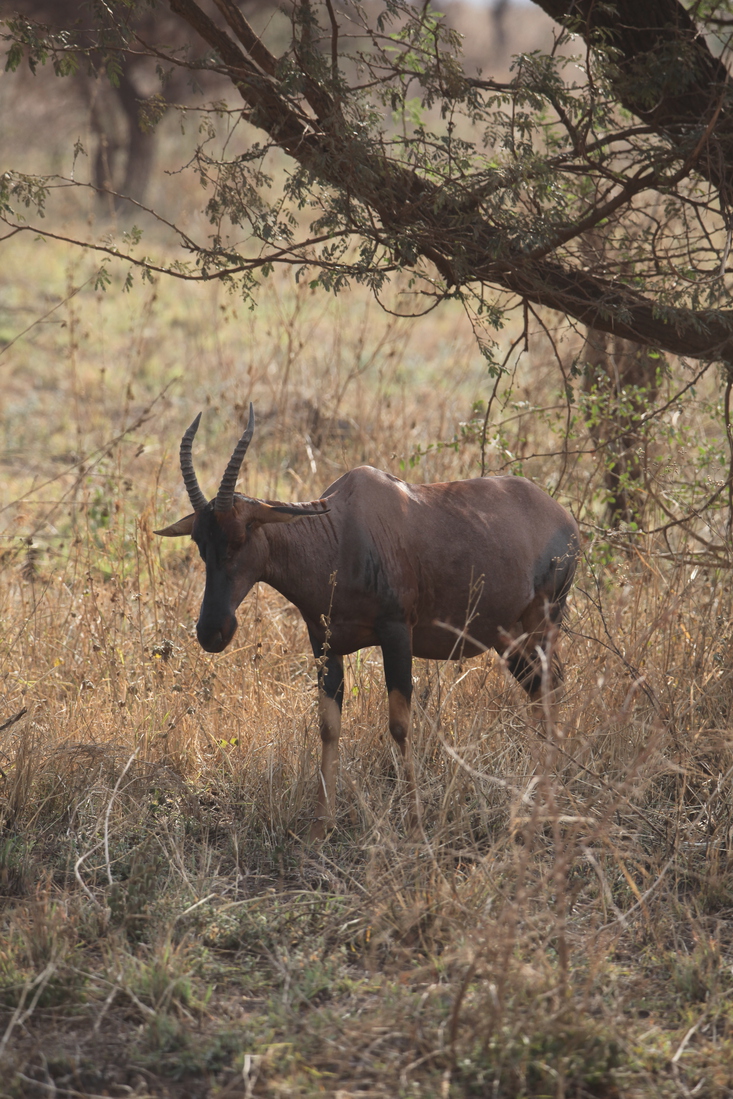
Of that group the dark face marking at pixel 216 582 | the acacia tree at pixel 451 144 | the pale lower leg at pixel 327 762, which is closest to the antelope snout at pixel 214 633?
the dark face marking at pixel 216 582

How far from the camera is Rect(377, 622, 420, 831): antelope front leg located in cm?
410

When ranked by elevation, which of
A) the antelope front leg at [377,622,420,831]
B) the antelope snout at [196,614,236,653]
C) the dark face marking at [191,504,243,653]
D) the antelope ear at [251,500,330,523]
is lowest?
the antelope front leg at [377,622,420,831]

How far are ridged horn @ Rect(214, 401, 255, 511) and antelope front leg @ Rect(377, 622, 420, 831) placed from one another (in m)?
0.80

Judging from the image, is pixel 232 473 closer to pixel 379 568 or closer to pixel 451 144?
pixel 379 568

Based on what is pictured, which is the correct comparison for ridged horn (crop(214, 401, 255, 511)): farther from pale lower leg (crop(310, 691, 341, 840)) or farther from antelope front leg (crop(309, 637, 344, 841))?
pale lower leg (crop(310, 691, 341, 840))

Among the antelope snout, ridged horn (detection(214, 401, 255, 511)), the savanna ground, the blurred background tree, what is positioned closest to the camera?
the savanna ground

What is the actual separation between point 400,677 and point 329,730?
0.41 meters

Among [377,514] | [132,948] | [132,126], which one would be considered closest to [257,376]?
[377,514]

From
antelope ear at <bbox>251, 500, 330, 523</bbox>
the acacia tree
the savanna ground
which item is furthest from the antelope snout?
the acacia tree

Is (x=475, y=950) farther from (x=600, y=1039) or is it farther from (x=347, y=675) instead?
(x=347, y=675)

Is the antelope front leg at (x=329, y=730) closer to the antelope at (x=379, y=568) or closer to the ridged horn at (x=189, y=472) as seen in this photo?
the antelope at (x=379, y=568)

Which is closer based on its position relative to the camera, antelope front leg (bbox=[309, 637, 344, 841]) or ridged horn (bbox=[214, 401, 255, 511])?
ridged horn (bbox=[214, 401, 255, 511])

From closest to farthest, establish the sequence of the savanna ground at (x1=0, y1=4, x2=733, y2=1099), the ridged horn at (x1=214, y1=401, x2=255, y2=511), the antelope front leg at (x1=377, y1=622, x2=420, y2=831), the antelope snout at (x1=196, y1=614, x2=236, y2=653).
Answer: the savanna ground at (x1=0, y1=4, x2=733, y2=1099) → the ridged horn at (x1=214, y1=401, x2=255, y2=511) → the antelope snout at (x1=196, y1=614, x2=236, y2=653) → the antelope front leg at (x1=377, y1=622, x2=420, y2=831)

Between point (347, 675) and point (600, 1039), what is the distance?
2798 mm
